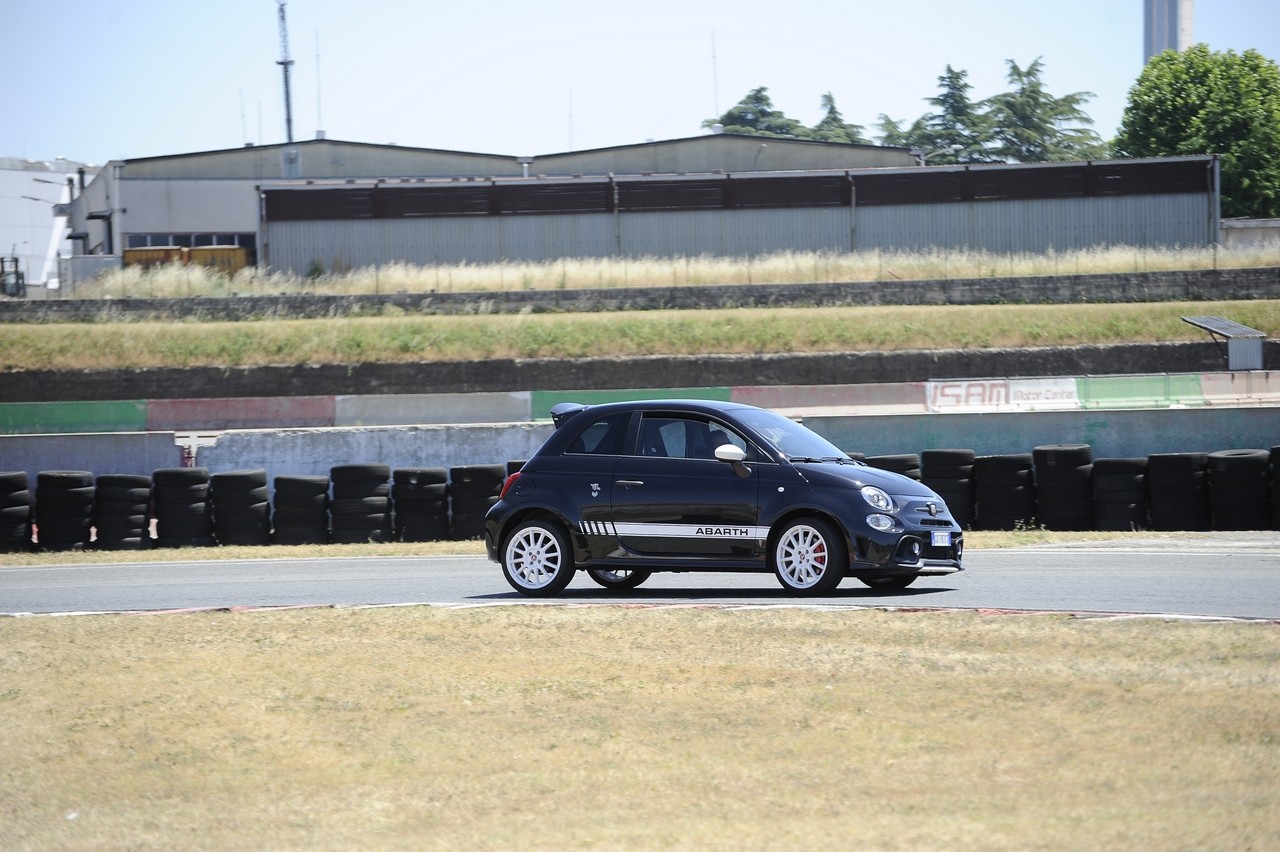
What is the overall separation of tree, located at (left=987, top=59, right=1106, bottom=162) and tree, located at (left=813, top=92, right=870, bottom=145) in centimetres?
1309

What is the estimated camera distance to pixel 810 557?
38.9 feet

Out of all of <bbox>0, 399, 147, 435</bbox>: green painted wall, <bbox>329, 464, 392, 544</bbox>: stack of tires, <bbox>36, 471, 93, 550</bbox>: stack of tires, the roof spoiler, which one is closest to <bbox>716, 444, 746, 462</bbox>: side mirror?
the roof spoiler

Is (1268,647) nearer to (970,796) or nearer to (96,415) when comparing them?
(970,796)

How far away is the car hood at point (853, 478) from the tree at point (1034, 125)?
76.6 metres

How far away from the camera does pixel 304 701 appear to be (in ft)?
28.4

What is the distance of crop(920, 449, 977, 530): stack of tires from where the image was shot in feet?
60.3

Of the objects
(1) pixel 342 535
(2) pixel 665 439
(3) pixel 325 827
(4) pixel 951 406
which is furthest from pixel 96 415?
(3) pixel 325 827

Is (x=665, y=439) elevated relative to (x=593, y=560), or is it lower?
elevated

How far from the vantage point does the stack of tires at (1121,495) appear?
17.7 metres

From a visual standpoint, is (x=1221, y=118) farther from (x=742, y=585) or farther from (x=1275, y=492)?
(x=742, y=585)

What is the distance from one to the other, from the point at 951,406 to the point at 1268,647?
56.0ft

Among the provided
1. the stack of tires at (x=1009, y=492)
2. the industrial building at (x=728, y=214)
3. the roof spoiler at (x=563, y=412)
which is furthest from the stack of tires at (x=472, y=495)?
the industrial building at (x=728, y=214)

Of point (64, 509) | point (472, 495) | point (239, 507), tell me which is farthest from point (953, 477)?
point (64, 509)

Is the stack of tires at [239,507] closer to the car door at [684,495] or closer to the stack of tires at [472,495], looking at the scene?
the stack of tires at [472,495]
